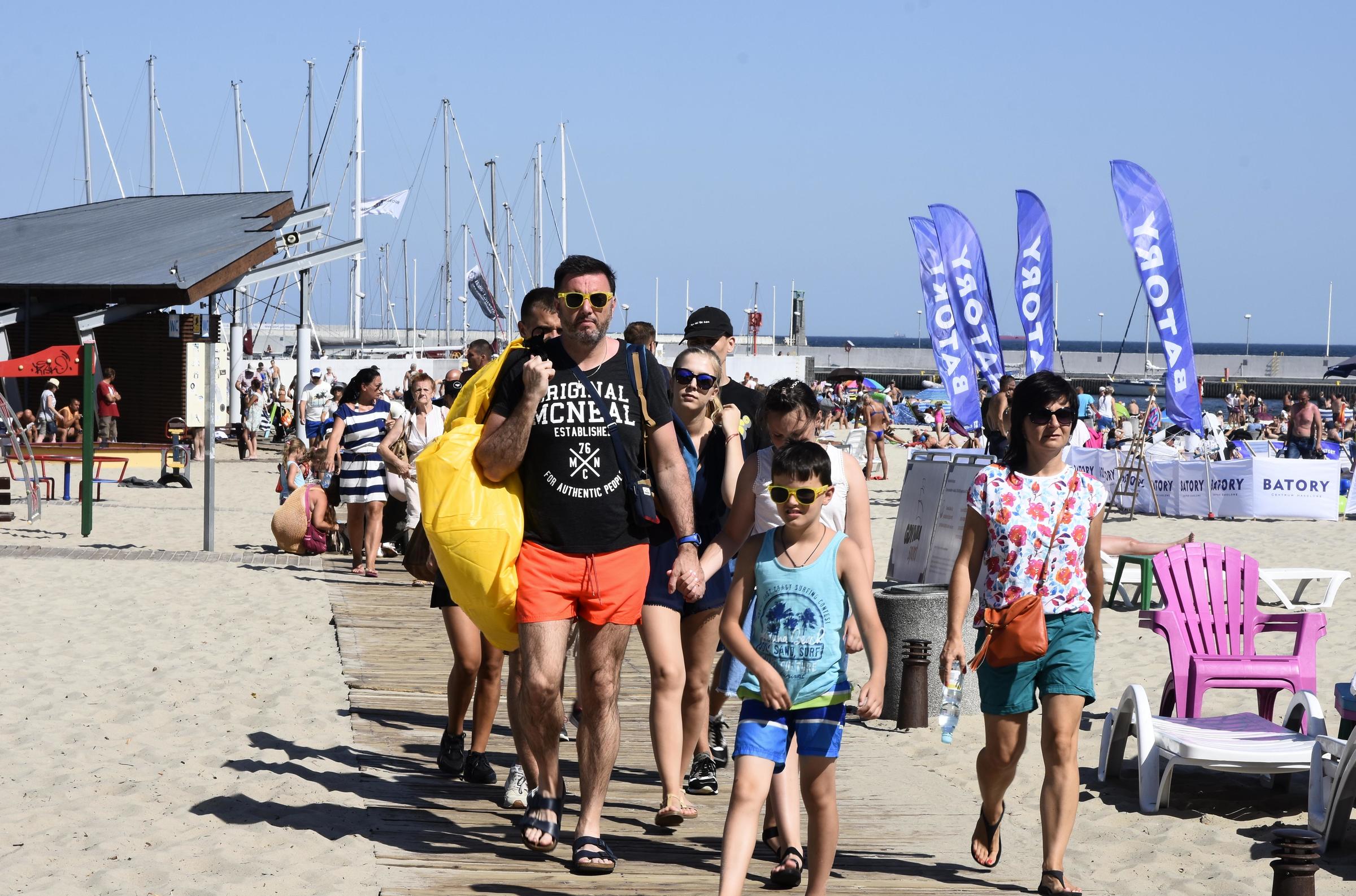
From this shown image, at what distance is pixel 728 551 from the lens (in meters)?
5.10

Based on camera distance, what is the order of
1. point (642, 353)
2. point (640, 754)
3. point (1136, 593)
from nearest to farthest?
point (642, 353), point (640, 754), point (1136, 593)

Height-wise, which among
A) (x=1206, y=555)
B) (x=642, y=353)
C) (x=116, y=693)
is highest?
(x=642, y=353)

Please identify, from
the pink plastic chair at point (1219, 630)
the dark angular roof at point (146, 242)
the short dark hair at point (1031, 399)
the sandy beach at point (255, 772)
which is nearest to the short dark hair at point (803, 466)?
the short dark hair at point (1031, 399)

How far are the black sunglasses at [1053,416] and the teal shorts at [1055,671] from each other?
2.08 feet

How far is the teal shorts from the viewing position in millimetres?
4750

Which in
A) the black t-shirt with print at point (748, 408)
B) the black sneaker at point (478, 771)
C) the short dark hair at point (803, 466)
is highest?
the black t-shirt with print at point (748, 408)

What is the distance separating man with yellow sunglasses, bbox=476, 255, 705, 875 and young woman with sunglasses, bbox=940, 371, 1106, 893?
0.99 m

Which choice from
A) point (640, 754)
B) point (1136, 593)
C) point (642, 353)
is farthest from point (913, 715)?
point (1136, 593)

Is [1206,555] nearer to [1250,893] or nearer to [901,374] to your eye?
[1250,893]

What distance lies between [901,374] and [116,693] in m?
87.9

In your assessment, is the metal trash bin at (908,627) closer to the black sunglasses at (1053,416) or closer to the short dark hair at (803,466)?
the black sunglasses at (1053,416)

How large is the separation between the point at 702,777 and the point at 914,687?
202 centimetres

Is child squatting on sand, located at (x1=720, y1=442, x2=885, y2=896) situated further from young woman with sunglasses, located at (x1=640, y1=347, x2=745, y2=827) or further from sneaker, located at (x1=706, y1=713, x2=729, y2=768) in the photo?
sneaker, located at (x1=706, y1=713, x2=729, y2=768)

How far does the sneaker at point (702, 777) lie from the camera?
5965 mm
